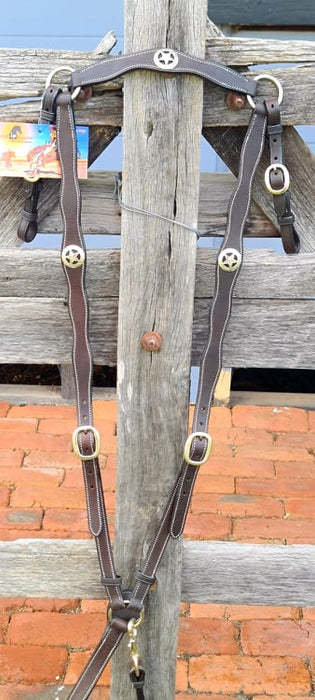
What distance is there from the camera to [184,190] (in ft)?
5.73

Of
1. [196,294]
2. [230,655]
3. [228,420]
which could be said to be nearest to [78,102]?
[196,294]

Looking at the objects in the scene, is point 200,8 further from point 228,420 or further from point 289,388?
point 289,388

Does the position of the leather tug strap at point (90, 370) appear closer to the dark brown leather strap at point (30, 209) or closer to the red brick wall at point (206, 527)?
the dark brown leather strap at point (30, 209)

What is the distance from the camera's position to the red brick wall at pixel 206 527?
2691 millimetres

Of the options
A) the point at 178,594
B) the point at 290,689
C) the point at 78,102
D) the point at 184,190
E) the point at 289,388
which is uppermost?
the point at 289,388

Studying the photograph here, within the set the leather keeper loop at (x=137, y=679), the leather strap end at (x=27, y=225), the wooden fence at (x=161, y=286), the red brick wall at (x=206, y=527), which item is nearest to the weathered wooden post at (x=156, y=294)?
the wooden fence at (x=161, y=286)

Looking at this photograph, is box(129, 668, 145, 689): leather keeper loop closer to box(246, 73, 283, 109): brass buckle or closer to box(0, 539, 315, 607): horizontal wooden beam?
box(0, 539, 315, 607): horizontal wooden beam

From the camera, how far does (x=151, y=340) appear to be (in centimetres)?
184

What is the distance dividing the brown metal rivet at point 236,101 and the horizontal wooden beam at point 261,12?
1.96m

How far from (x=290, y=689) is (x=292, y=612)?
1.24 feet

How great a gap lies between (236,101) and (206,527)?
6.89 feet

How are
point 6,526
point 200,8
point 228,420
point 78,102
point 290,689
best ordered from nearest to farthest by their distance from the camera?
1. point 200,8
2. point 78,102
3. point 290,689
4. point 6,526
5. point 228,420

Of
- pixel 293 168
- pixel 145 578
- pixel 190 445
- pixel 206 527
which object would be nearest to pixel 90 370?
pixel 190 445

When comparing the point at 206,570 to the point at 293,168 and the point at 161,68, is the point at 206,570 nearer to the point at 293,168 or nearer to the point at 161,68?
the point at 293,168
